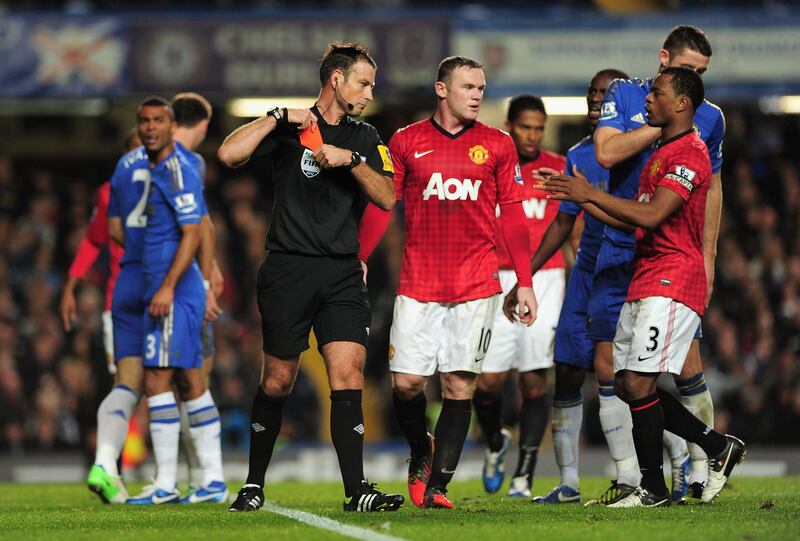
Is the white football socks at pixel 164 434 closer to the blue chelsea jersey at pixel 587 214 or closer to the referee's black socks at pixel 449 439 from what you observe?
the referee's black socks at pixel 449 439

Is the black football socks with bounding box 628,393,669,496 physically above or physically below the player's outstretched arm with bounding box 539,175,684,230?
below

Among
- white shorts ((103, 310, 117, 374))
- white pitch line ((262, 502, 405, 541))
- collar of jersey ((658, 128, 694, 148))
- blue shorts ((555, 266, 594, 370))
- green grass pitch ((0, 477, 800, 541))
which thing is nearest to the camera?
white pitch line ((262, 502, 405, 541))

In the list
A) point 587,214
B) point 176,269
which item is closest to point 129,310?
point 176,269

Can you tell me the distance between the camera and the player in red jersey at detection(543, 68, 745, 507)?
7176 mm

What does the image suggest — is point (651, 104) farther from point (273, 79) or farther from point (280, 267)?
point (273, 79)

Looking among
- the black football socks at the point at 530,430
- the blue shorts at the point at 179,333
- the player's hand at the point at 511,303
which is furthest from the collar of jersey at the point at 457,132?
the black football socks at the point at 530,430

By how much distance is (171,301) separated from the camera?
28.4ft

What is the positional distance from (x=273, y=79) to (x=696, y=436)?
447 inches

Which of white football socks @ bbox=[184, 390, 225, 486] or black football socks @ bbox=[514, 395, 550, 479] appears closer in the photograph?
white football socks @ bbox=[184, 390, 225, 486]

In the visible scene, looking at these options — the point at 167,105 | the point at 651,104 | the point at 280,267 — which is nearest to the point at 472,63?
the point at 651,104

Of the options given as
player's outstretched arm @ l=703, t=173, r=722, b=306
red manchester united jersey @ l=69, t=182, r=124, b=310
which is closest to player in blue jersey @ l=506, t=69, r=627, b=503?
player's outstretched arm @ l=703, t=173, r=722, b=306

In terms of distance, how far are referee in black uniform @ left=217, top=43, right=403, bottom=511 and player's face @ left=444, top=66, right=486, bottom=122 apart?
21.9 inches

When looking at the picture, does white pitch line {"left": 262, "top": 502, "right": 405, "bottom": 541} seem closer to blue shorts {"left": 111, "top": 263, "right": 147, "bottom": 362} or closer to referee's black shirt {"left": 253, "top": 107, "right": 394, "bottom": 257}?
referee's black shirt {"left": 253, "top": 107, "right": 394, "bottom": 257}

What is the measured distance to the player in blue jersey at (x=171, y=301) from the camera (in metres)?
8.74
